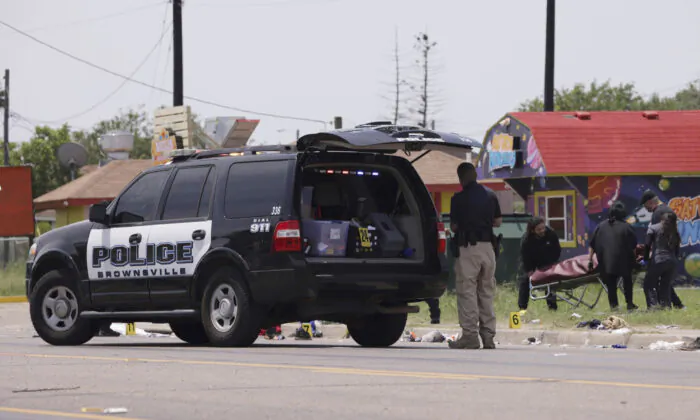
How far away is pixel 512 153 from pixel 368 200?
1962cm

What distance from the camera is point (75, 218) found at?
2151 inches

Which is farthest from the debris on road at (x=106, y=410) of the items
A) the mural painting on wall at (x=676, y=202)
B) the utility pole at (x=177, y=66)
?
the utility pole at (x=177, y=66)

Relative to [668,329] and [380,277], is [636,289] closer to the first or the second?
[668,329]

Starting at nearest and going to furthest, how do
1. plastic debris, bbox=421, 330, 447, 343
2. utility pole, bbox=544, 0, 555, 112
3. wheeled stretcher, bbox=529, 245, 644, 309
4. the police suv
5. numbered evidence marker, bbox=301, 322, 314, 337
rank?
the police suv < plastic debris, bbox=421, 330, 447, 343 < numbered evidence marker, bbox=301, 322, 314, 337 < wheeled stretcher, bbox=529, 245, 644, 309 < utility pole, bbox=544, 0, 555, 112

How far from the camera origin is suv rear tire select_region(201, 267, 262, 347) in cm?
1344

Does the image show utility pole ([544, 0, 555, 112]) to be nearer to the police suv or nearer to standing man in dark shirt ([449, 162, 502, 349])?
the police suv

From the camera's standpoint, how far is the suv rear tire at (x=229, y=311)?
13.4 m

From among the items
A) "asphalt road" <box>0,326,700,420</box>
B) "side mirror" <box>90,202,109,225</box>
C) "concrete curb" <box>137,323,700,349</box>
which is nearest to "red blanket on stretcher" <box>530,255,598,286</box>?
"concrete curb" <box>137,323,700,349</box>

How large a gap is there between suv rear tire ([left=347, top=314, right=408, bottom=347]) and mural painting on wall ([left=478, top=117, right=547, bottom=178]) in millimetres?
17528

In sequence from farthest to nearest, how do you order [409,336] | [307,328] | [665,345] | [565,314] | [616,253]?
[616,253]
[565,314]
[307,328]
[409,336]
[665,345]

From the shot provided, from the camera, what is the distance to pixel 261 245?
43.9ft

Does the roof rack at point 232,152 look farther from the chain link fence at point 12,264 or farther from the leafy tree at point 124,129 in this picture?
the leafy tree at point 124,129

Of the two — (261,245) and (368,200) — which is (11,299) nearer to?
(368,200)

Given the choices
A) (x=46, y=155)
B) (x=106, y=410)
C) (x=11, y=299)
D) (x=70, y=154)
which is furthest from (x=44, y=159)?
(x=106, y=410)
